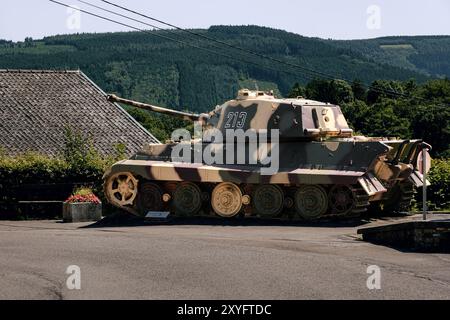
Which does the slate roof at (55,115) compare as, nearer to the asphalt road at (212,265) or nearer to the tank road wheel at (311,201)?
the tank road wheel at (311,201)

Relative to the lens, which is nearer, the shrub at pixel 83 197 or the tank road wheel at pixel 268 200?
the tank road wheel at pixel 268 200

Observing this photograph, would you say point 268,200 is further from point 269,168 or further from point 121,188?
point 121,188

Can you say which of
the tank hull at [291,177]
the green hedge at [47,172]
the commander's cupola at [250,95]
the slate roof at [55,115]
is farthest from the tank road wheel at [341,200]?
the slate roof at [55,115]

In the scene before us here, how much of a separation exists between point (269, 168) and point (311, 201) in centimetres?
138

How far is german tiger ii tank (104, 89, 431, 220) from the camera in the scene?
24188 millimetres

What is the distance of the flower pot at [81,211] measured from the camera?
86.0ft

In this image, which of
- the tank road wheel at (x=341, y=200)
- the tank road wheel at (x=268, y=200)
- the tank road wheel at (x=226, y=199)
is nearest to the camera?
the tank road wheel at (x=341, y=200)

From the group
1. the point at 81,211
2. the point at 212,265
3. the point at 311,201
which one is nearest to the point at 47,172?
the point at 81,211

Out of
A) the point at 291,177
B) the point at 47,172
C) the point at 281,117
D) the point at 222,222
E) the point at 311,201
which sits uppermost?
the point at 281,117

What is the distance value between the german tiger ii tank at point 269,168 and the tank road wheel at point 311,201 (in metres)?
0.03

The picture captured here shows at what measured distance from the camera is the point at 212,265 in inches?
632

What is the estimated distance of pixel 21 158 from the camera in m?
28.6

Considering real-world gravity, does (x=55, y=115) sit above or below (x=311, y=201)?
above
